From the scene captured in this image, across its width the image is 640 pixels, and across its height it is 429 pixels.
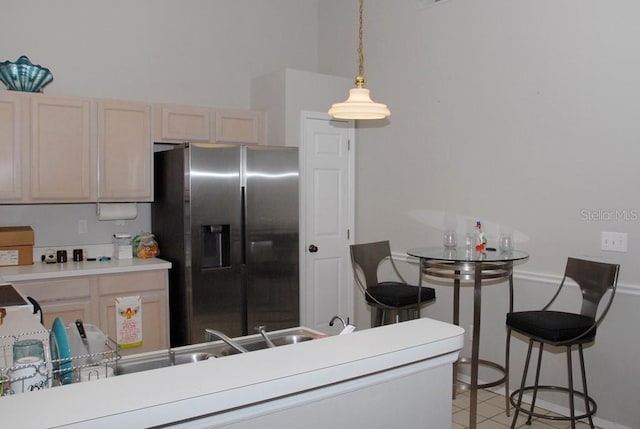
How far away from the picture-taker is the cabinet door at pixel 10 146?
11.8 ft

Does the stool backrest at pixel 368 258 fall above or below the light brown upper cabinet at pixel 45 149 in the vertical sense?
below

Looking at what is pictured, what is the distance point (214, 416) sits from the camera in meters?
1.07

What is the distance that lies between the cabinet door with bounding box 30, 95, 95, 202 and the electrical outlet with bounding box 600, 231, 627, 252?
3.46 metres

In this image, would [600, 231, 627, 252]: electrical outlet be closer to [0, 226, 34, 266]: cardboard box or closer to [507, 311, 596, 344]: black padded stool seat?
[507, 311, 596, 344]: black padded stool seat

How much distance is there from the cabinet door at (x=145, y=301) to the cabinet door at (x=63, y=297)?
0.10 meters

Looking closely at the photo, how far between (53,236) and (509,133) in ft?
11.4

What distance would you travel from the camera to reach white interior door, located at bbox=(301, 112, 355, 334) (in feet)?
15.4

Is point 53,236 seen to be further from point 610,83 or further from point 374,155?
point 610,83

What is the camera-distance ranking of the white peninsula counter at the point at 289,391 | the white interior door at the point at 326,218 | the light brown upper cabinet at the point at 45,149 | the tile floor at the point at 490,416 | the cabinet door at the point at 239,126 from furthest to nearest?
the white interior door at the point at 326,218
the cabinet door at the point at 239,126
the light brown upper cabinet at the point at 45,149
the tile floor at the point at 490,416
the white peninsula counter at the point at 289,391

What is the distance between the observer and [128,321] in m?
3.15

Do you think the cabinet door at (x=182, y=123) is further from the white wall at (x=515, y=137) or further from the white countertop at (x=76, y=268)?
the white wall at (x=515, y=137)

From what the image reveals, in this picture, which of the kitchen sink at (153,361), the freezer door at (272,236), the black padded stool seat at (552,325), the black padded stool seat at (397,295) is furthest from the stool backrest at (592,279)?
the kitchen sink at (153,361)

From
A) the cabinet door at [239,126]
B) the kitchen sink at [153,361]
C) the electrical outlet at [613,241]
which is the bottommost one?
the kitchen sink at [153,361]

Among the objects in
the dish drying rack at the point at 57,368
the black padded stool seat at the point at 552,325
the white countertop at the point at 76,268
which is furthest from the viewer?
the white countertop at the point at 76,268
